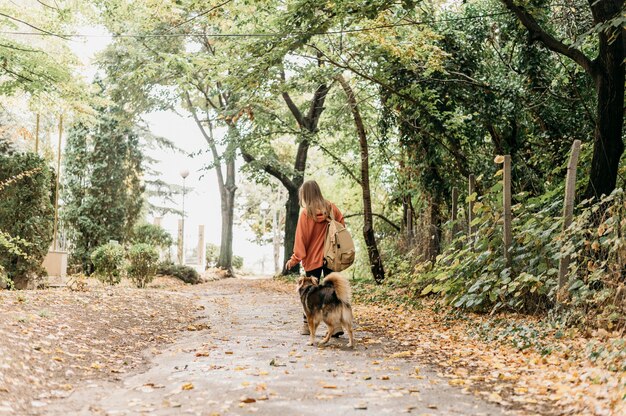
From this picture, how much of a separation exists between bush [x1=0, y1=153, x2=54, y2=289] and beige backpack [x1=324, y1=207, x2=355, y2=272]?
7522mm

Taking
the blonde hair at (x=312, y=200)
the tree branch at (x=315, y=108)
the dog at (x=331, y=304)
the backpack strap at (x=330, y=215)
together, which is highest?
the tree branch at (x=315, y=108)

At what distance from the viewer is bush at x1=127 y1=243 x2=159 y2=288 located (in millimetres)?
16703

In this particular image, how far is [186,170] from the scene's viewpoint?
28953 millimetres

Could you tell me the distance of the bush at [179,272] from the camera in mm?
22608

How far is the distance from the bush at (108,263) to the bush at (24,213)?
8.83 feet

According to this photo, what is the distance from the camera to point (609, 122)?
8.46 meters

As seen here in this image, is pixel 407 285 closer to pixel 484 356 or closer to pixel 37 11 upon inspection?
pixel 484 356

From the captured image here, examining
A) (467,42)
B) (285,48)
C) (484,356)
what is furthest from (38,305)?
(467,42)

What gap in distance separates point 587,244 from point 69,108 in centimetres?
1228

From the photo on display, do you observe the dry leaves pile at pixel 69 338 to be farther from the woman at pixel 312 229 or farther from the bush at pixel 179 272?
the bush at pixel 179 272

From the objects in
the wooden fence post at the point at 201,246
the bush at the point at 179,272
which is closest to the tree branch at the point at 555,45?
the bush at the point at 179,272

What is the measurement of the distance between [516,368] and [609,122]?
4.32 metres

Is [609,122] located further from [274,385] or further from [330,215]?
[274,385]

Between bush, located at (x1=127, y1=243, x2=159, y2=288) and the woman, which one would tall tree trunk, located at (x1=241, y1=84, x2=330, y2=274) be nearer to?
bush, located at (x1=127, y1=243, x2=159, y2=288)
